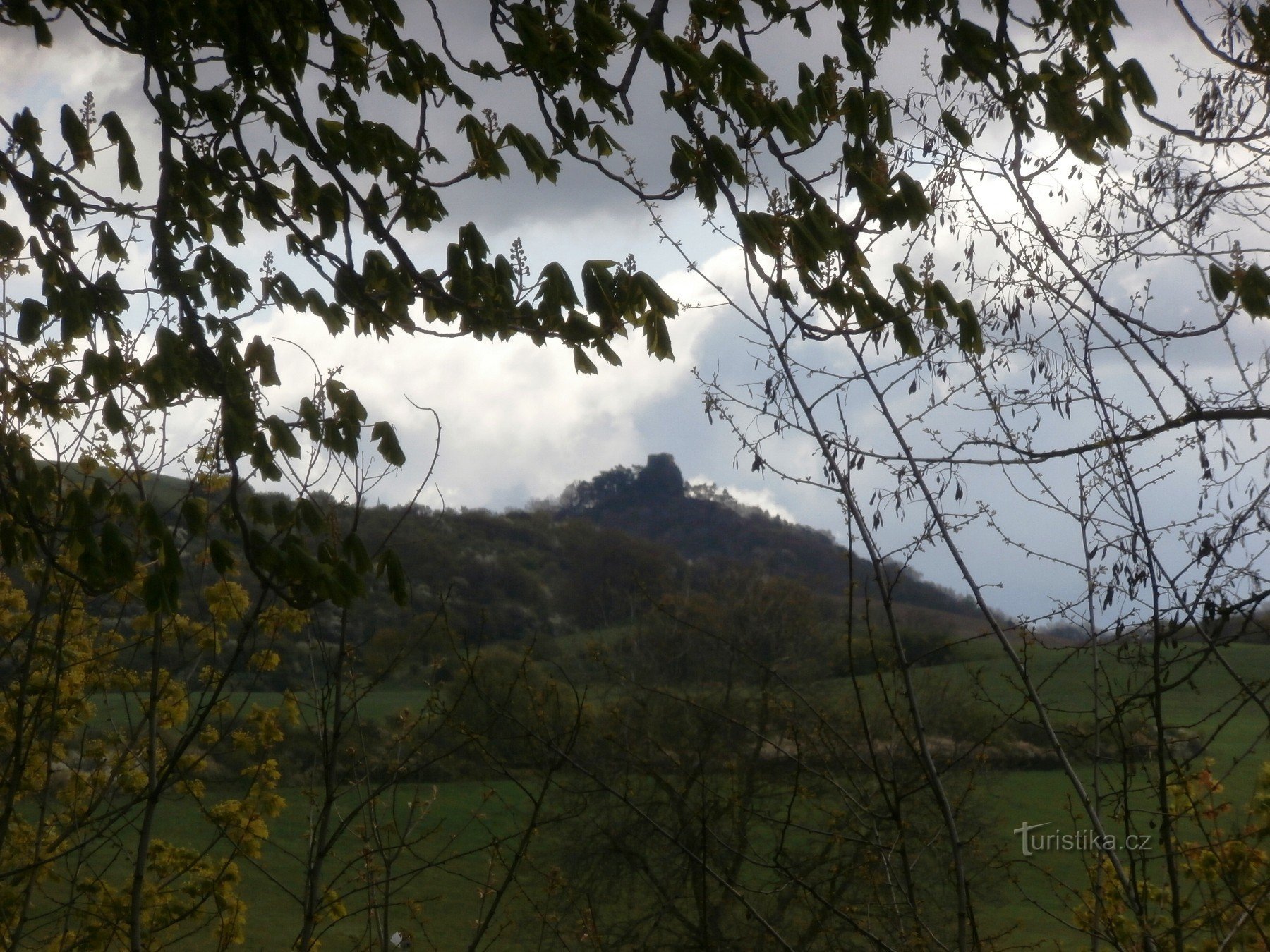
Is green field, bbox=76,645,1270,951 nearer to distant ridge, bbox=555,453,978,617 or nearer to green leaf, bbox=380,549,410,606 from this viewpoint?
green leaf, bbox=380,549,410,606

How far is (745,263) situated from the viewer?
2.83 m

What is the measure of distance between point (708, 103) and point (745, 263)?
0.54 meters

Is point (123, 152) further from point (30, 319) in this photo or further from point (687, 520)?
point (687, 520)

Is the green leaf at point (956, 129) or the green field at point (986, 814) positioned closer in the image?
the green leaf at point (956, 129)

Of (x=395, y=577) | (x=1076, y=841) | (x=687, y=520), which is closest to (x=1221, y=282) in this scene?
(x=1076, y=841)

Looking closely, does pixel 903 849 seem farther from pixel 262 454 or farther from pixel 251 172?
pixel 251 172

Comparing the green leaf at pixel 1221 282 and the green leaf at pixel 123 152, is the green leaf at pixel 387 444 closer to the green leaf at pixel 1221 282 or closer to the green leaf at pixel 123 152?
the green leaf at pixel 123 152

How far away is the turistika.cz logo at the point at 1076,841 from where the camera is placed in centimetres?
258

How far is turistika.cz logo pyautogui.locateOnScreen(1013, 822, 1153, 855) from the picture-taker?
8.48 ft

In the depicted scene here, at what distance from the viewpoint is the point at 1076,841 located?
11.2 feet

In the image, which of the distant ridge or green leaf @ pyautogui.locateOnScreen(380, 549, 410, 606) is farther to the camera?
the distant ridge

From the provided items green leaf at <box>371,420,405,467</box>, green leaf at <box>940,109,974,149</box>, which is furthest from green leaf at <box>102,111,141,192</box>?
green leaf at <box>940,109,974,149</box>

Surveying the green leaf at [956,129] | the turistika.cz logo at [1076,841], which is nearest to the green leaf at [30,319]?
the green leaf at [956,129]

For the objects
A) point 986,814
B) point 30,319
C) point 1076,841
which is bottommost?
point 986,814
